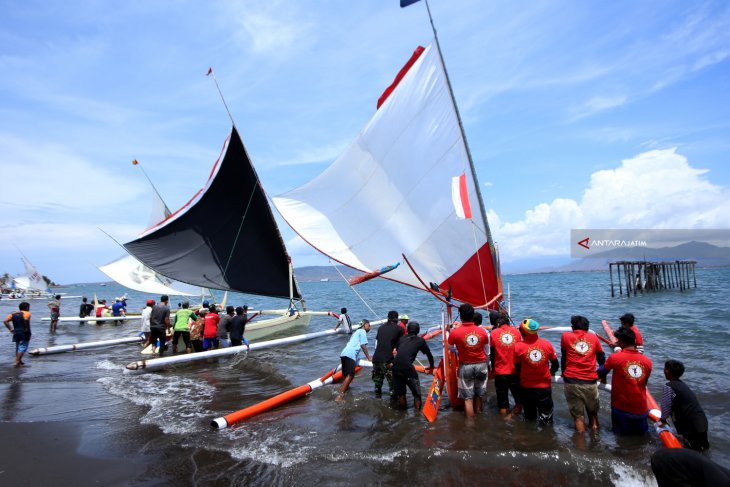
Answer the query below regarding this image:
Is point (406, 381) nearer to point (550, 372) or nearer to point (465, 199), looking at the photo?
point (550, 372)

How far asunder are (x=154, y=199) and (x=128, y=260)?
4.27 m

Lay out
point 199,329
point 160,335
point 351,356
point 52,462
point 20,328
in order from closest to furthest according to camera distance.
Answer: point 52,462, point 351,356, point 20,328, point 199,329, point 160,335

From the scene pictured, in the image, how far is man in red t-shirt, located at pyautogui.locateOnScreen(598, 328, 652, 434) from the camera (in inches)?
252

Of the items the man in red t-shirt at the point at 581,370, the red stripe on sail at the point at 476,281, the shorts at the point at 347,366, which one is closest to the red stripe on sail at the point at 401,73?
the red stripe on sail at the point at 476,281

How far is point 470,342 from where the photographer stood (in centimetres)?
779

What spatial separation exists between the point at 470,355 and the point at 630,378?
2.49 meters

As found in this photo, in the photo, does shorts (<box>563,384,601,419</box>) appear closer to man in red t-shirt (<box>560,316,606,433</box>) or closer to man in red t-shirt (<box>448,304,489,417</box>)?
man in red t-shirt (<box>560,316,606,433</box>)

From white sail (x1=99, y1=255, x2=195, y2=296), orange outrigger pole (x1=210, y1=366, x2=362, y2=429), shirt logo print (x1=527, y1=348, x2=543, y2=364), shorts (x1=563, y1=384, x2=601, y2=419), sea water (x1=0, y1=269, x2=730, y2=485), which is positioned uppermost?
white sail (x1=99, y1=255, x2=195, y2=296)

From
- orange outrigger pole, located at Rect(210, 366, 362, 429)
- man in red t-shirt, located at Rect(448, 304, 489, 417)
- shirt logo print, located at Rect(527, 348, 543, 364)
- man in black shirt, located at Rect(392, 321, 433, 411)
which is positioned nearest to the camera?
shirt logo print, located at Rect(527, 348, 543, 364)

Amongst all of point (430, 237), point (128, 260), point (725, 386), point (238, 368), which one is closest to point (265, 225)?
point (238, 368)

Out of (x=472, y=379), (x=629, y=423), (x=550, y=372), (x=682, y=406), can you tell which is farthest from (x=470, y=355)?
(x=682, y=406)

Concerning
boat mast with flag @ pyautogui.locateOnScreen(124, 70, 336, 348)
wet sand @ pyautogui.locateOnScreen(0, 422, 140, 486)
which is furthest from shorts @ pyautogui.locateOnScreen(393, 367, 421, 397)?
boat mast with flag @ pyautogui.locateOnScreen(124, 70, 336, 348)

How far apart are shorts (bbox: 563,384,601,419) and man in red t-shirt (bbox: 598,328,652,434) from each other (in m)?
0.27

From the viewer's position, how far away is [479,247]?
36.1ft
